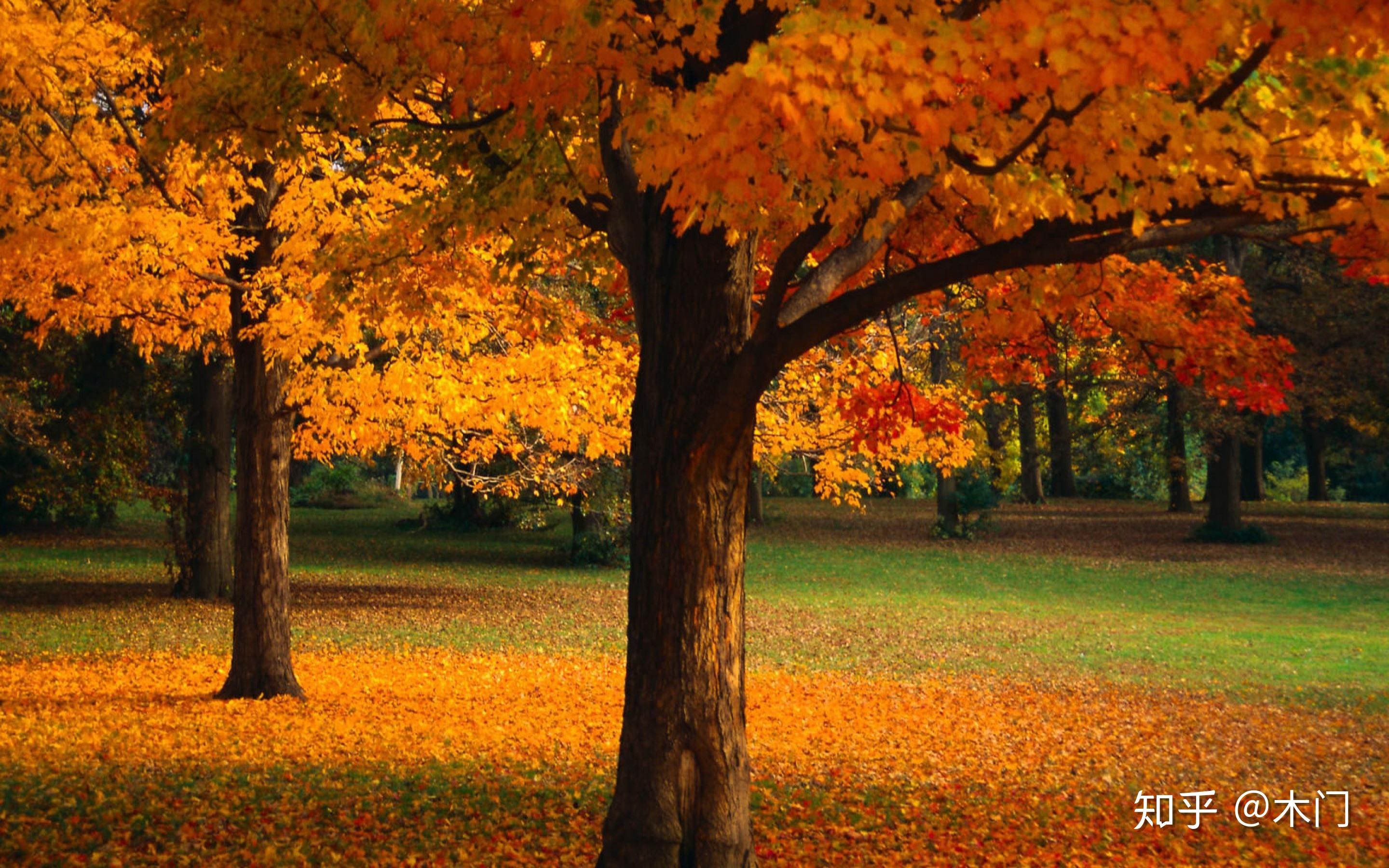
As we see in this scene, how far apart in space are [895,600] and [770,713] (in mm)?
10765

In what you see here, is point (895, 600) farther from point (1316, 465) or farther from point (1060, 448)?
point (1316, 465)

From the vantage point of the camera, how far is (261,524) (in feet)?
36.9

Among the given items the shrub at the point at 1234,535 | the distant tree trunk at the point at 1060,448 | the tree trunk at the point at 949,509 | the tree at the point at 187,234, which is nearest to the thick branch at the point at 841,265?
the tree at the point at 187,234

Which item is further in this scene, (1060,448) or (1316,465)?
(1060,448)

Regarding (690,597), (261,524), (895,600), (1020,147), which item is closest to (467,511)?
(895,600)

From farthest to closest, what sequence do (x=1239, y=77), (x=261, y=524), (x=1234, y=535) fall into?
(x=1234, y=535), (x=261, y=524), (x=1239, y=77)

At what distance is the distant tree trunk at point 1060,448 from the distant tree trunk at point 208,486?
86.6ft

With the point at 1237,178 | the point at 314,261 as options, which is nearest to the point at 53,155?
the point at 314,261

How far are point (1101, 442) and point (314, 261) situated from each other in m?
42.5

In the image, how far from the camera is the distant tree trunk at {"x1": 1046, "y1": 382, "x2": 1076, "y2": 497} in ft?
137

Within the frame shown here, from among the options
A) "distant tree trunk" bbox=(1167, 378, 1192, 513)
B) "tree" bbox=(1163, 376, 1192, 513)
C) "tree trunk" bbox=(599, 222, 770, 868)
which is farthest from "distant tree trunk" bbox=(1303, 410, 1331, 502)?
"tree trunk" bbox=(599, 222, 770, 868)

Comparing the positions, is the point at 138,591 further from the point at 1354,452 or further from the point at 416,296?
the point at 1354,452

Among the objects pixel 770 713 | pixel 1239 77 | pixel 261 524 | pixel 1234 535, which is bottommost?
pixel 770 713

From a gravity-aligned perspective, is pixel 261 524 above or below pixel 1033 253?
below
